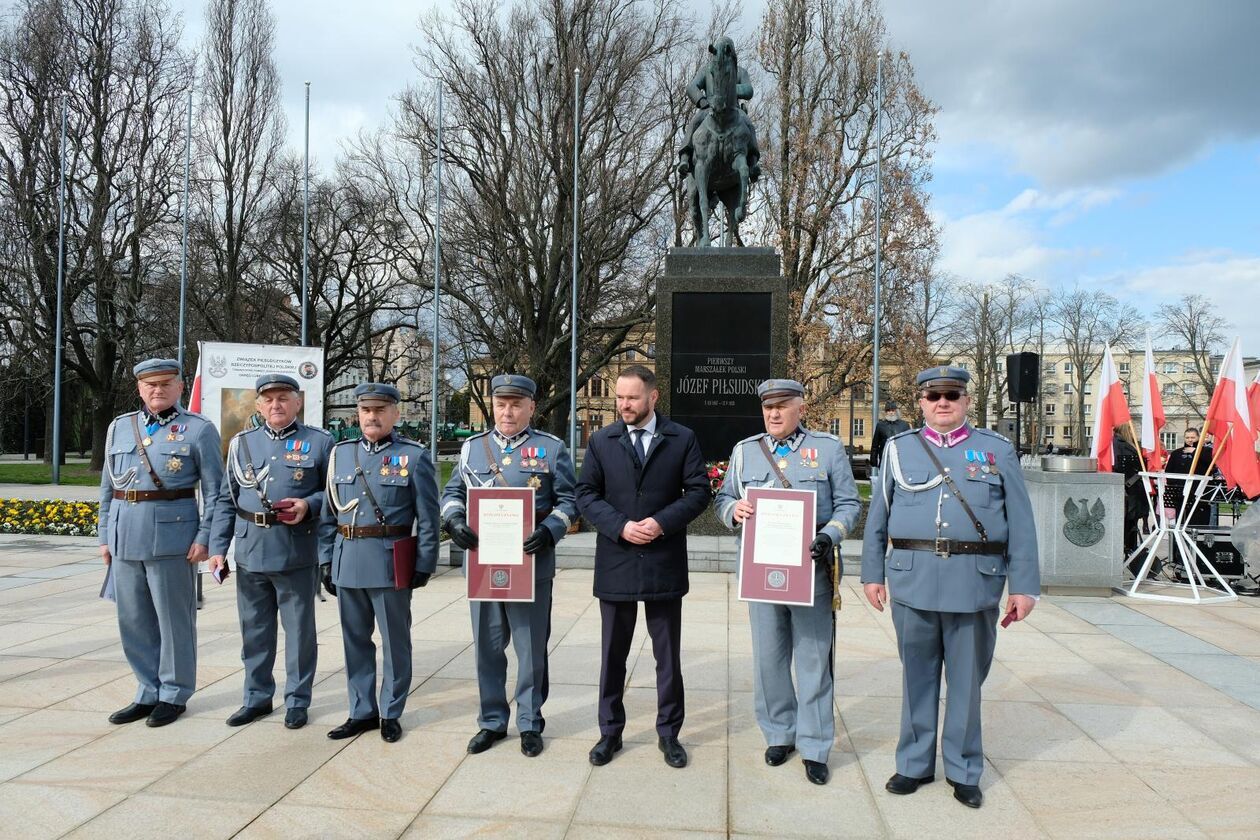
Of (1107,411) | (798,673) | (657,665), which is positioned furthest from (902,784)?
(1107,411)

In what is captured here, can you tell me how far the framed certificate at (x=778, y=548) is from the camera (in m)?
3.89

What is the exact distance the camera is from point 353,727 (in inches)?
173

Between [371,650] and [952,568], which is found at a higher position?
[952,568]

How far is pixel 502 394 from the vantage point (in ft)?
14.2

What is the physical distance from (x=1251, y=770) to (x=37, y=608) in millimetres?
9242

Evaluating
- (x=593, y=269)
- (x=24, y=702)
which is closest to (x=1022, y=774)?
(x=24, y=702)

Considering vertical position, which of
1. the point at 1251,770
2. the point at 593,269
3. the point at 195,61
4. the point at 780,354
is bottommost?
the point at 1251,770

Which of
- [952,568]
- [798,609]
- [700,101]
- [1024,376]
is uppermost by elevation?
[700,101]

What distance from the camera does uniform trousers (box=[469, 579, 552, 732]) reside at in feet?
14.0

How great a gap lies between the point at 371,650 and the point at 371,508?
0.80m

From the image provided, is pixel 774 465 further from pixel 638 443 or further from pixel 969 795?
pixel 969 795

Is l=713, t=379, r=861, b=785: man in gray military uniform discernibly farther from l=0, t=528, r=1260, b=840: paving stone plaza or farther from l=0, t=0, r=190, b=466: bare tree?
l=0, t=0, r=190, b=466: bare tree

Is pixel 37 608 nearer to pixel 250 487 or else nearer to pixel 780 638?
pixel 250 487

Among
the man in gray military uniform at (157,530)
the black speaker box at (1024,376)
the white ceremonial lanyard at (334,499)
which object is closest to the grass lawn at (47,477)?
the black speaker box at (1024,376)
